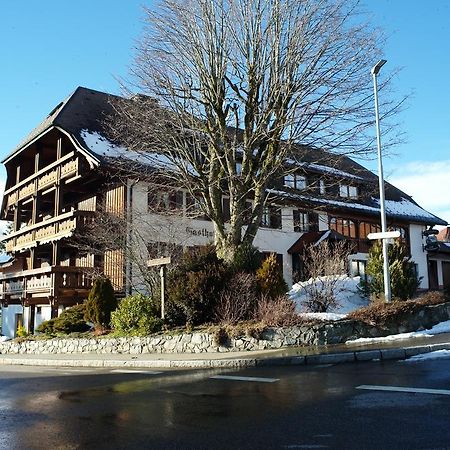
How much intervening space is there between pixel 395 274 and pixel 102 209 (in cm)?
1388

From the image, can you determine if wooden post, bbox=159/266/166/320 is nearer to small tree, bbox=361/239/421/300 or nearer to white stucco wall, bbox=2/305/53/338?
small tree, bbox=361/239/421/300

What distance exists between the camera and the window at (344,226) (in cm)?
3472

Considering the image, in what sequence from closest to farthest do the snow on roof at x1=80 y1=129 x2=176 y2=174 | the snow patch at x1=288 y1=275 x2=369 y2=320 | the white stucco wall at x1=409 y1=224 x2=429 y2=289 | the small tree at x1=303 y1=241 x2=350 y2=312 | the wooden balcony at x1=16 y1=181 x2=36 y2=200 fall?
the small tree at x1=303 y1=241 x2=350 y2=312, the snow patch at x1=288 y1=275 x2=369 y2=320, the snow on roof at x1=80 y1=129 x2=176 y2=174, the wooden balcony at x1=16 y1=181 x2=36 y2=200, the white stucco wall at x1=409 y1=224 x2=429 y2=289

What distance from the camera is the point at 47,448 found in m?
5.54

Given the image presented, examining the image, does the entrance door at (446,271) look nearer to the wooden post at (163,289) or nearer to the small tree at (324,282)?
the small tree at (324,282)

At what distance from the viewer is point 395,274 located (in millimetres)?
19281

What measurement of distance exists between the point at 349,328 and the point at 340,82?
324 inches

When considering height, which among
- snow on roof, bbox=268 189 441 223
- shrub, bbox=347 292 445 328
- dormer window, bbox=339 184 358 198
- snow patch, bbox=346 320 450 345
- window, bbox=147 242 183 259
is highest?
dormer window, bbox=339 184 358 198

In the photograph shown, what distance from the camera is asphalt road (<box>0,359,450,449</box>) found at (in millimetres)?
5551

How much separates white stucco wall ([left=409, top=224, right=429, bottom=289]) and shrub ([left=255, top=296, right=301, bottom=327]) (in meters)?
25.1

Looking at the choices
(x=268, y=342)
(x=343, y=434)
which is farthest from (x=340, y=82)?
(x=343, y=434)

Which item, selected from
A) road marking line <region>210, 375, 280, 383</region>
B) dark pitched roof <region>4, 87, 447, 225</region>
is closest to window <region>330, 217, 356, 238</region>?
dark pitched roof <region>4, 87, 447, 225</region>

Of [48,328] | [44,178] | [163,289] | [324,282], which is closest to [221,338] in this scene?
[163,289]

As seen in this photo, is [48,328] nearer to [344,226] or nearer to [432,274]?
[344,226]
